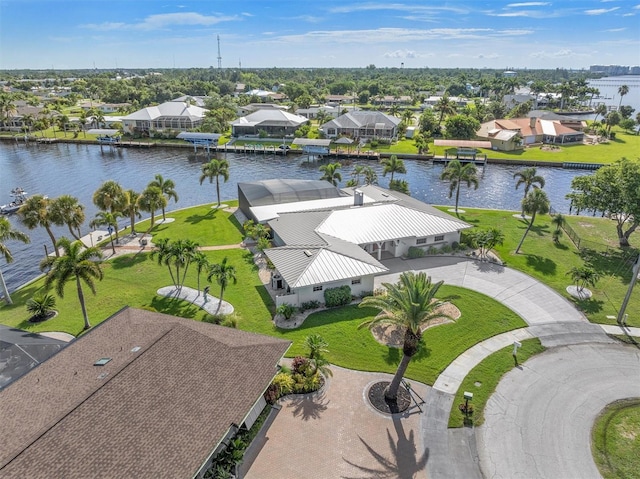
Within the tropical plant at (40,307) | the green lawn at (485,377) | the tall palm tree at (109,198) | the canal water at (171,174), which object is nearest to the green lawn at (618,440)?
the green lawn at (485,377)

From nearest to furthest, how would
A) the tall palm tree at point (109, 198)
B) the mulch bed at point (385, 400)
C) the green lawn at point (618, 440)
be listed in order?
the green lawn at point (618, 440)
the mulch bed at point (385, 400)
the tall palm tree at point (109, 198)

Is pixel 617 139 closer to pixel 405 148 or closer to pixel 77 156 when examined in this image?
pixel 405 148

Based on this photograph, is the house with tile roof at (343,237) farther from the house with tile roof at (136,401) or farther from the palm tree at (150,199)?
the palm tree at (150,199)

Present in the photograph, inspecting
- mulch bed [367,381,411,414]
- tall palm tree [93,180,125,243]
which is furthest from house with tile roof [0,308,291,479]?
tall palm tree [93,180,125,243]

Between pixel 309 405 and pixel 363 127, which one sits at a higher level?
pixel 363 127

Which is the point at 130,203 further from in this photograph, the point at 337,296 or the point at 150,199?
the point at 337,296

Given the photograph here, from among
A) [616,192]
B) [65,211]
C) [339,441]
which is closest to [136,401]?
[339,441]
